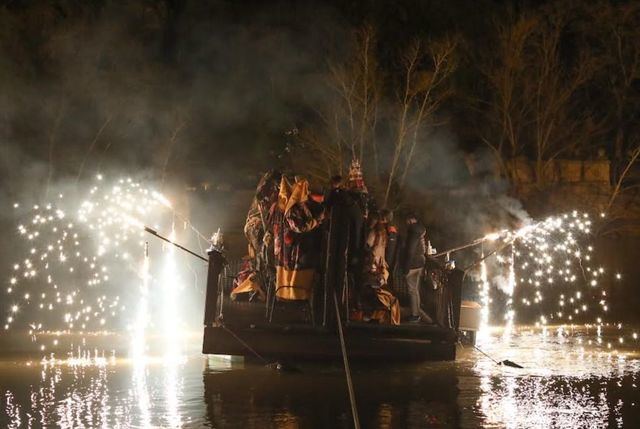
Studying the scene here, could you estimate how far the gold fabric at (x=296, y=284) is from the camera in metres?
14.2

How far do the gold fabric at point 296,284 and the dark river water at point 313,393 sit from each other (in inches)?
42.7

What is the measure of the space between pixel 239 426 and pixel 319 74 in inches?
1037

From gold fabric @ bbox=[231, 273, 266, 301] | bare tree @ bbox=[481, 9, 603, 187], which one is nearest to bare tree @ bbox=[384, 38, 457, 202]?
A: bare tree @ bbox=[481, 9, 603, 187]

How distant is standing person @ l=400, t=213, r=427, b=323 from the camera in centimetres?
1581

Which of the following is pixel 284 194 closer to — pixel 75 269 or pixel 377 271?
pixel 377 271

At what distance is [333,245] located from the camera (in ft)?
45.9

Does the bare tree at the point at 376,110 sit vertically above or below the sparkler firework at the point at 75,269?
above

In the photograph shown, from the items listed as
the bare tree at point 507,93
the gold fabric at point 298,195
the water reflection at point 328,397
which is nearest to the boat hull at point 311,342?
the water reflection at point 328,397

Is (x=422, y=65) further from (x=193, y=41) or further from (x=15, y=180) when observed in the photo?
(x=15, y=180)

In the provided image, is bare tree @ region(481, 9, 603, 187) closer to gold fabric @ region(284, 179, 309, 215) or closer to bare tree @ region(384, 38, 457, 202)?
bare tree @ region(384, 38, 457, 202)

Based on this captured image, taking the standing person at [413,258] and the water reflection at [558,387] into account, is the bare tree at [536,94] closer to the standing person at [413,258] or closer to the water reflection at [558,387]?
the water reflection at [558,387]

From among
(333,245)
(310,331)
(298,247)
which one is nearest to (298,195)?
(298,247)

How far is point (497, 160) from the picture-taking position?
3616cm

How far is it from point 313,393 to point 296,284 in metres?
2.49
